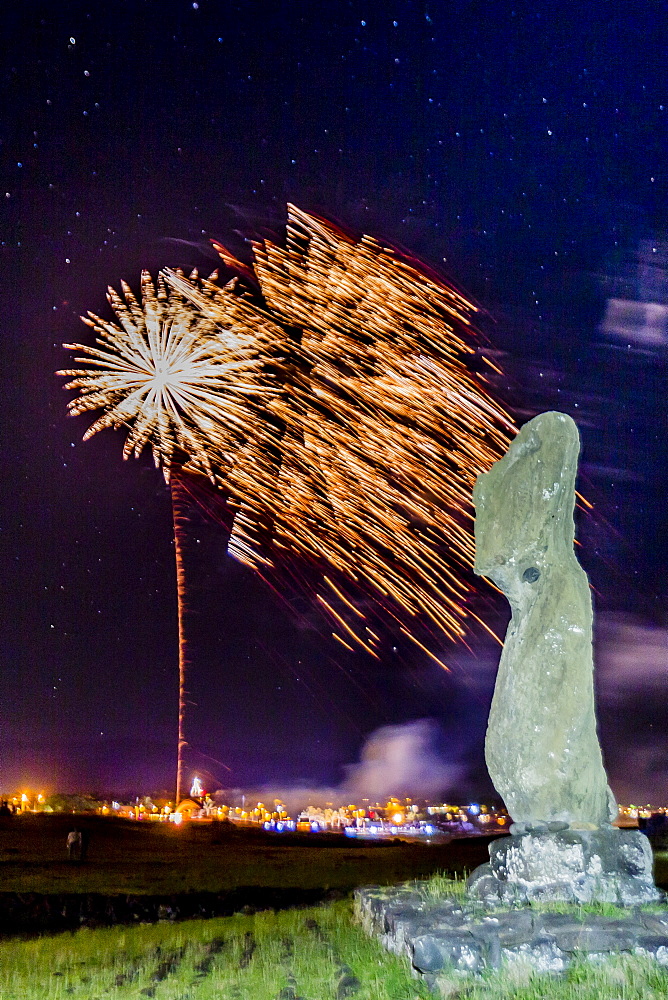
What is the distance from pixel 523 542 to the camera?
38.5ft

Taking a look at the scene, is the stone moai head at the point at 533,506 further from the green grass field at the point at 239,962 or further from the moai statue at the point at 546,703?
the green grass field at the point at 239,962

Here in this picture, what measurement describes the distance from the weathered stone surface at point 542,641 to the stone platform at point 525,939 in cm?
179

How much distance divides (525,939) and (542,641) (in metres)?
3.83

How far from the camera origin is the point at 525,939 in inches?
330

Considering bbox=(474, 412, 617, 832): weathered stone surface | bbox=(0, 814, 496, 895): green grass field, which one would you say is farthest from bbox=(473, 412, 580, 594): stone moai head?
bbox=(0, 814, 496, 895): green grass field

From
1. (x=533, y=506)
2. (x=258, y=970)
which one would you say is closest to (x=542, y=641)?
(x=533, y=506)

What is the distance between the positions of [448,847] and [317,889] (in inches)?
845

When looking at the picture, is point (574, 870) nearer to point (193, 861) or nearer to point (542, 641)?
point (542, 641)

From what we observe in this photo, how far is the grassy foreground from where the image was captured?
7855 millimetres

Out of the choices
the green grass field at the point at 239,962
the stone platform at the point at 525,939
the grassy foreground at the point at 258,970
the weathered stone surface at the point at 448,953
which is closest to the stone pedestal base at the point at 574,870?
the stone platform at the point at 525,939

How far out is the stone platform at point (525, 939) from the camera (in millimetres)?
8195

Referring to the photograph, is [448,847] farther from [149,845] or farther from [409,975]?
[409,975]

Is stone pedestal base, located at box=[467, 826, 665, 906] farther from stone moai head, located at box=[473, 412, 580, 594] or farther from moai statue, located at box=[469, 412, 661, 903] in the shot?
stone moai head, located at box=[473, 412, 580, 594]

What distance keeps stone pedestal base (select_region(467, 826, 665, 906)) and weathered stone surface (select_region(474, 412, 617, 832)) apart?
38 cm
